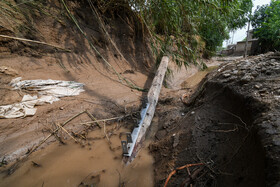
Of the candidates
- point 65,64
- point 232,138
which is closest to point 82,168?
point 232,138

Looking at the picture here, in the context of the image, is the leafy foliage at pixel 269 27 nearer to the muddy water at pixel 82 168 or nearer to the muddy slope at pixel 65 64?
the muddy slope at pixel 65 64

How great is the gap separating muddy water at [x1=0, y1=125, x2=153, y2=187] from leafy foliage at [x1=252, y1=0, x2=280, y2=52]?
773 centimetres

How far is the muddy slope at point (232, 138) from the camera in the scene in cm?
78

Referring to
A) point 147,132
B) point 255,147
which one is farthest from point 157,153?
point 255,147

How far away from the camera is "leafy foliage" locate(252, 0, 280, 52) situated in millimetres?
7031

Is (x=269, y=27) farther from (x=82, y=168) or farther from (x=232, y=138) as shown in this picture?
(x=82, y=168)

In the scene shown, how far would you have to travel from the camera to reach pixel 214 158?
41.1 inches

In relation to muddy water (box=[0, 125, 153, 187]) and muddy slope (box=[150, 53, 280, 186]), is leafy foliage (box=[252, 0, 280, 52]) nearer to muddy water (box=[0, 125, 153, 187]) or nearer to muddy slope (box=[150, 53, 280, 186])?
muddy slope (box=[150, 53, 280, 186])

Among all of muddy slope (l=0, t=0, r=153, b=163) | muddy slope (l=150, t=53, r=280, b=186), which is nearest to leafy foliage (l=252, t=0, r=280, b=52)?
muddy slope (l=0, t=0, r=153, b=163)

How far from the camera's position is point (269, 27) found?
24.8 feet

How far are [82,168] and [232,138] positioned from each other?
141 centimetres

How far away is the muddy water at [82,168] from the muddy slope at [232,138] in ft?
0.61

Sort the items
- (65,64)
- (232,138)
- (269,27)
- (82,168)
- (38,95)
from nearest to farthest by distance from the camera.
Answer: (232,138) < (82,168) < (38,95) < (65,64) < (269,27)

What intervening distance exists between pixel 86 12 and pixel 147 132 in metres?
4.20
